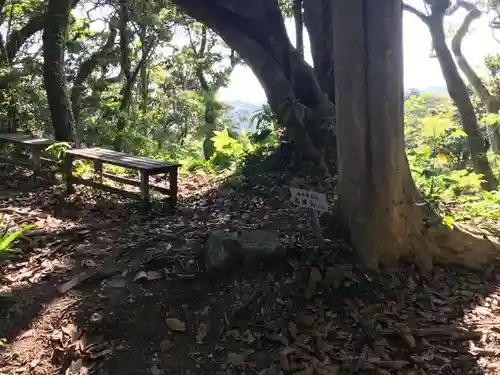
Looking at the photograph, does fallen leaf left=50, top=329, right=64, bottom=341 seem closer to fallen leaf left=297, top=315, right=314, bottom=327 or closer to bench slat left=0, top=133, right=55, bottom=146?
fallen leaf left=297, top=315, right=314, bottom=327

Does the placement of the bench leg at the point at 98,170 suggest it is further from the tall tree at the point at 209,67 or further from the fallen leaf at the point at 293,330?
the tall tree at the point at 209,67

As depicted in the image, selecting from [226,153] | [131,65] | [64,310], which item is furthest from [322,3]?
[131,65]

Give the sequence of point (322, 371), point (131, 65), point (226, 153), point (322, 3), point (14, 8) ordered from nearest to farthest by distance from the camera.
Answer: point (322, 371) < point (322, 3) < point (226, 153) < point (14, 8) < point (131, 65)

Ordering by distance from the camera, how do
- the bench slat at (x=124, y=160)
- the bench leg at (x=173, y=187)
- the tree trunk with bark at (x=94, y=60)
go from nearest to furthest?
the bench slat at (x=124, y=160)
the bench leg at (x=173, y=187)
the tree trunk with bark at (x=94, y=60)

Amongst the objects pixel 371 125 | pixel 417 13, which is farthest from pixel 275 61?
pixel 417 13

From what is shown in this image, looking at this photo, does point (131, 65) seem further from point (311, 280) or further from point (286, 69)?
point (311, 280)

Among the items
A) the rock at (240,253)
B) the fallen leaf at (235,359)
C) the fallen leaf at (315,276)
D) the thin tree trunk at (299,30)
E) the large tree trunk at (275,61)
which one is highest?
the thin tree trunk at (299,30)

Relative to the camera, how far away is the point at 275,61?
6.82 m

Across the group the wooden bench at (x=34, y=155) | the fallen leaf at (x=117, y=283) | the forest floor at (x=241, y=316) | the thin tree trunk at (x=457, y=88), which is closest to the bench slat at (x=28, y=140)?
the wooden bench at (x=34, y=155)

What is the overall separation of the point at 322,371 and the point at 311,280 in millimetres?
759

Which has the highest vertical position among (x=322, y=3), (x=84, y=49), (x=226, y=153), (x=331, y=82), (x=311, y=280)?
(x=84, y=49)

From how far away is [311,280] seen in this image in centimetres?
369

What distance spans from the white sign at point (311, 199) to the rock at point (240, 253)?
43 cm

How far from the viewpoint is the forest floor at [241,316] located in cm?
318
